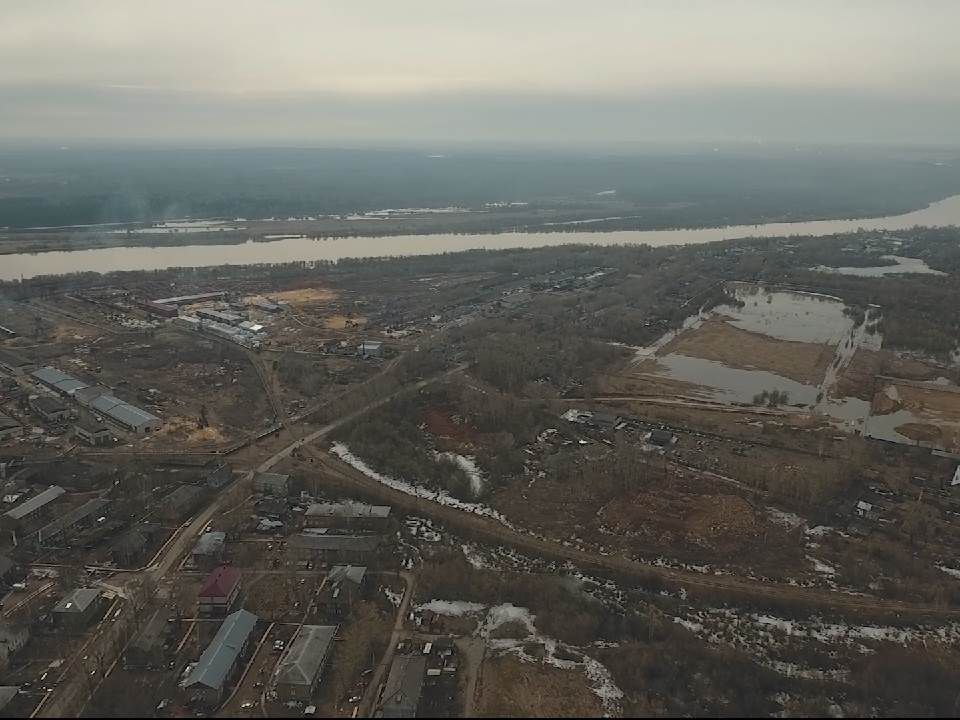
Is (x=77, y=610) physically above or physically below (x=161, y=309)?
below

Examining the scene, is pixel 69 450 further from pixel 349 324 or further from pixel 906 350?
pixel 906 350

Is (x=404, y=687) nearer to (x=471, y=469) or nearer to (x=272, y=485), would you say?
(x=272, y=485)

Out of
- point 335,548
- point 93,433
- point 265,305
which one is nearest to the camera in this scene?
point 335,548

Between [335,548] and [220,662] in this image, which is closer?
[220,662]

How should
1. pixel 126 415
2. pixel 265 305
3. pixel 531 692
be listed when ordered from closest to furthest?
pixel 531 692
pixel 126 415
pixel 265 305

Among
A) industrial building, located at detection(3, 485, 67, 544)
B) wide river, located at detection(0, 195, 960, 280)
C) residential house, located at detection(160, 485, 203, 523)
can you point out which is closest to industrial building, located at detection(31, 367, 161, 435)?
industrial building, located at detection(3, 485, 67, 544)

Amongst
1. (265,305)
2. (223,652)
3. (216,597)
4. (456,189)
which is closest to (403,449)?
(216,597)

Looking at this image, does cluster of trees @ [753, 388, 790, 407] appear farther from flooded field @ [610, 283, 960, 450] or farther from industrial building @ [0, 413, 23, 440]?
industrial building @ [0, 413, 23, 440]

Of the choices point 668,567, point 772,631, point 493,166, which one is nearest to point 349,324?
point 668,567
